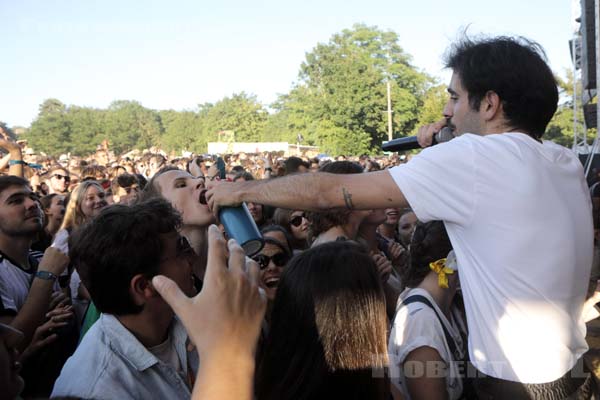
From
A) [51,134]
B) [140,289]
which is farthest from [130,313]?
[51,134]

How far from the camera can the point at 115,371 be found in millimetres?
1946

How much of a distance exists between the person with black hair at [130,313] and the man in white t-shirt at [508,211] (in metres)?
0.30

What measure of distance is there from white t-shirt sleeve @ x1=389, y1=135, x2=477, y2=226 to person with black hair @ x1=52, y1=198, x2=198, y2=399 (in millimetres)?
984

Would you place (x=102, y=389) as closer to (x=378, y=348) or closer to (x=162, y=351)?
(x=162, y=351)

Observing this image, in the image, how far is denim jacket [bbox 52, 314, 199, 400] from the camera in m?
1.89

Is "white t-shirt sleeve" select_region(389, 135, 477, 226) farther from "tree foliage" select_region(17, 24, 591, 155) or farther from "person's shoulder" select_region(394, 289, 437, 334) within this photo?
"tree foliage" select_region(17, 24, 591, 155)

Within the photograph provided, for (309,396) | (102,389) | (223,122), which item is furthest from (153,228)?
(223,122)

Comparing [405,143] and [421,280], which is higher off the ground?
[405,143]

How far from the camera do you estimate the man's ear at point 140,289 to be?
2.15m

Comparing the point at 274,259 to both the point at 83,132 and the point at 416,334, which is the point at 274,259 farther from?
the point at 83,132

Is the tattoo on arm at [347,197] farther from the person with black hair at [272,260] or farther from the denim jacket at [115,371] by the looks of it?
the person with black hair at [272,260]

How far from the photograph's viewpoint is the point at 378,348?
1.83 meters

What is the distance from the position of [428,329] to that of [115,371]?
133cm

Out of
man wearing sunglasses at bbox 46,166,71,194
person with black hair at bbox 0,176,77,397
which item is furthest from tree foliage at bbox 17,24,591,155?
person with black hair at bbox 0,176,77,397
